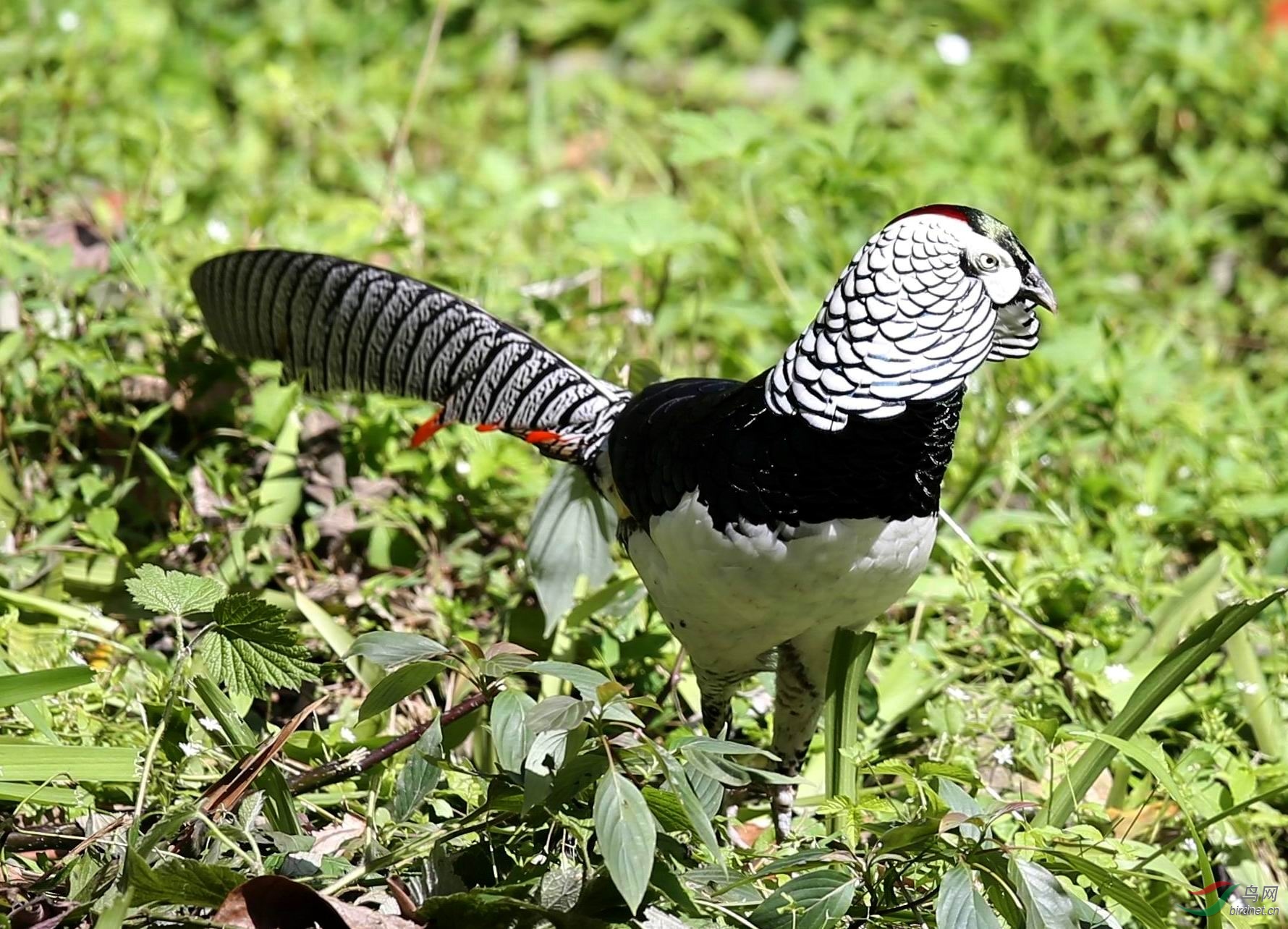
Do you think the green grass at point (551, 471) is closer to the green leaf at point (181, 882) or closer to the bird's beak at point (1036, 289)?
the green leaf at point (181, 882)

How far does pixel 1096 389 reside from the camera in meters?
3.74

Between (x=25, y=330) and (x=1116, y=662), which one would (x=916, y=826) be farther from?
(x=25, y=330)

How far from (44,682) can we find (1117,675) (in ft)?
6.33

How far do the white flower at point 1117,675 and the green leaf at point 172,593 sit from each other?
5.51 ft

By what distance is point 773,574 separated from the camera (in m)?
2.12

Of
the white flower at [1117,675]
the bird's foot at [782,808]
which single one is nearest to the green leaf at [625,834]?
the bird's foot at [782,808]

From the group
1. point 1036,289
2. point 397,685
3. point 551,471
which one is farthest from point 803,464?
point 551,471

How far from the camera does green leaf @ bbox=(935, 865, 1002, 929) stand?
1.88 meters

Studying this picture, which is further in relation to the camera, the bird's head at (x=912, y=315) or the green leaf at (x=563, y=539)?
the green leaf at (x=563, y=539)

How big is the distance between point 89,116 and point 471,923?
3.44 metres

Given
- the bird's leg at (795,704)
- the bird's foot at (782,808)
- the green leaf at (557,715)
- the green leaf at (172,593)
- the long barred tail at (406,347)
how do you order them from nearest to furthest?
1. the green leaf at (557,715)
2. the green leaf at (172,593)
3. the bird's leg at (795,704)
4. the bird's foot at (782,808)
5. the long barred tail at (406,347)

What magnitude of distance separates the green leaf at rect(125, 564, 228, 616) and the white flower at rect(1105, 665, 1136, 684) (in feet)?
5.51

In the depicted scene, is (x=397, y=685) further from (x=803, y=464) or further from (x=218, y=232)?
(x=218, y=232)

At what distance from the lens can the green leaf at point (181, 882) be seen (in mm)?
1902
